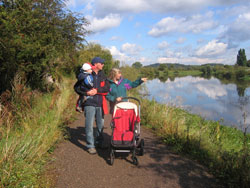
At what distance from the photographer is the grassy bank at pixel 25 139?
306cm

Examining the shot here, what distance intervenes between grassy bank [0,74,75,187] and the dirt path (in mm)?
387

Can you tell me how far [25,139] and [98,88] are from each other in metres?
1.75

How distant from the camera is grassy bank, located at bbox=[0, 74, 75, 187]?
120 inches

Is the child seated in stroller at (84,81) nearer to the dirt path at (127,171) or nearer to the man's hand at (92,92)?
the man's hand at (92,92)

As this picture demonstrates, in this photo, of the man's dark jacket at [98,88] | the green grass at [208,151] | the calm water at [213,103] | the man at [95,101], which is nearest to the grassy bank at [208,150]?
the green grass at [208,151]

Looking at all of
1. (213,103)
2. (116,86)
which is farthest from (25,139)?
(213,103)

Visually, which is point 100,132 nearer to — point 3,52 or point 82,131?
point 82,131

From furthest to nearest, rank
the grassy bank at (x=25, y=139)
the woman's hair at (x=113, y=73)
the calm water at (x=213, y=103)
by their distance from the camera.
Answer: the woman's hair at (x=113, y=73), the calm water at (x=213, y=103), the grassy bank at (x=25, y=139)

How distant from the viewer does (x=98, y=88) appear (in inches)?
181

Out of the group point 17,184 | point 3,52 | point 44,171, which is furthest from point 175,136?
point 3,52

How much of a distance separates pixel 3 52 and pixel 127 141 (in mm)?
4772

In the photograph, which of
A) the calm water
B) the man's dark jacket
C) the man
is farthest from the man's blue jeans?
the calm water

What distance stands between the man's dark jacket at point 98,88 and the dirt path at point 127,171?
1139 mm

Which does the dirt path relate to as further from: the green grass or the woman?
the woman
